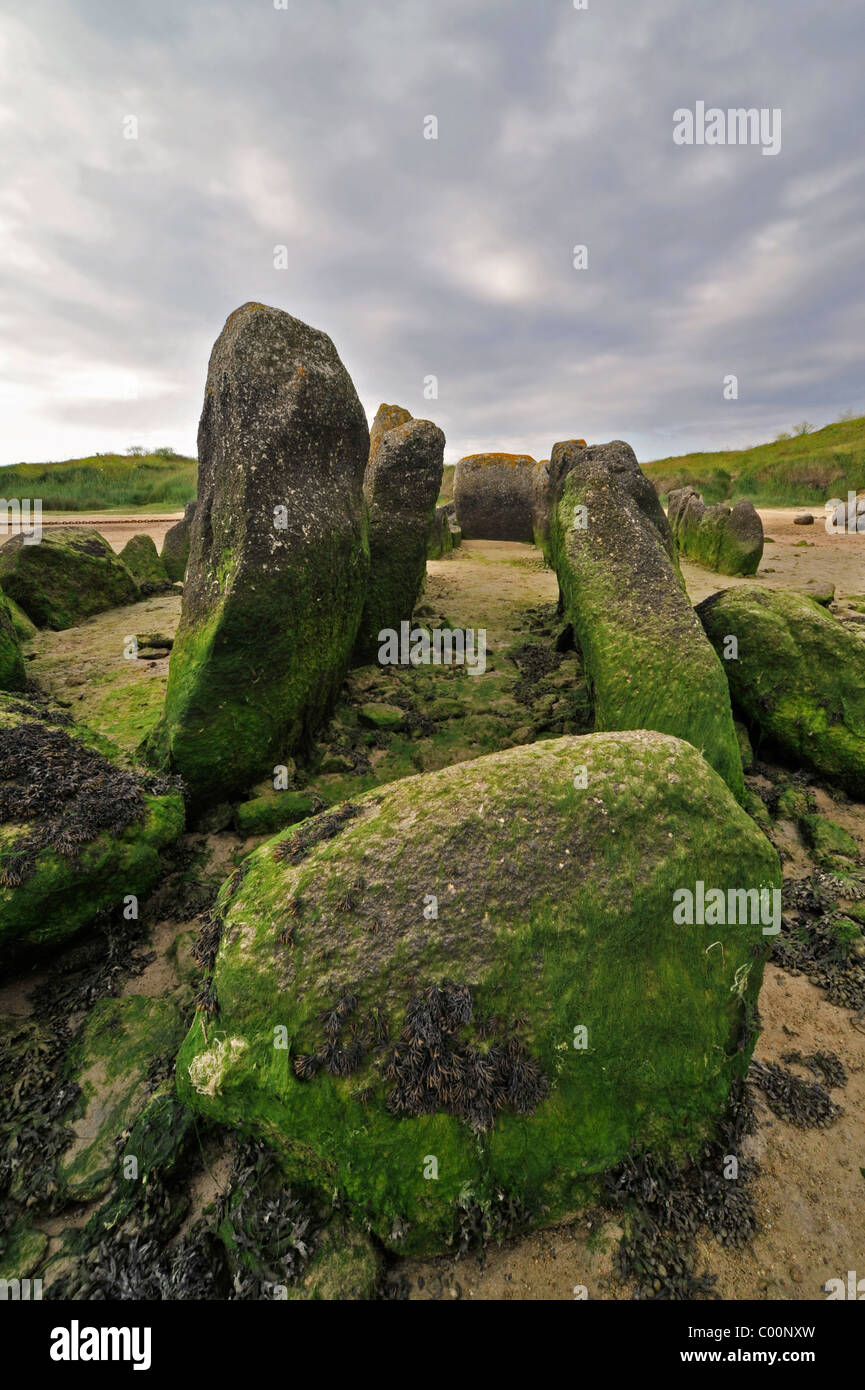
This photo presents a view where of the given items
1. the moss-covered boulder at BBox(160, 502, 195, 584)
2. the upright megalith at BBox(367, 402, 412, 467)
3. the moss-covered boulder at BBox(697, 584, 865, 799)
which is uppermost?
the upright megalith at BBox(367, 402, 412, 467)

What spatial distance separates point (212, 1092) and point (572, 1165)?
5.76ft

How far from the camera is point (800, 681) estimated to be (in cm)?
644

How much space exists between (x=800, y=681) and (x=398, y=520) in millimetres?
5562

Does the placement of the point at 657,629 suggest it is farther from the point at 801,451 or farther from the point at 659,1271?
the point at 801,451

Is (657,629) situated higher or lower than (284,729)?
higher

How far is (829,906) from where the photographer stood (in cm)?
463

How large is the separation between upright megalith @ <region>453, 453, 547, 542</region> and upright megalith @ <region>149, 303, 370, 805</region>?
1456 centimetres

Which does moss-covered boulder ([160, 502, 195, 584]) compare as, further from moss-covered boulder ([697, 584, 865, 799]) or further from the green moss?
moss-covered boulder ([697, 584, 865, 799])

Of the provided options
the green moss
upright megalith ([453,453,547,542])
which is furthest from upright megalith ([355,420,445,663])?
upright megalith ([453,453,547,542])

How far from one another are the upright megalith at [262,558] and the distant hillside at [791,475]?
1080 inches

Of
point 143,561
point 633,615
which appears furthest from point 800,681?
point 143,561

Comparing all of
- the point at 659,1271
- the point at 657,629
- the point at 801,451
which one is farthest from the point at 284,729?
the point at 801,451

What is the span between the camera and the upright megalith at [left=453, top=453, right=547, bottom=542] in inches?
804

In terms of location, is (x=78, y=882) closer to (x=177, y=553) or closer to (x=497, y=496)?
(x=177, y=553)
